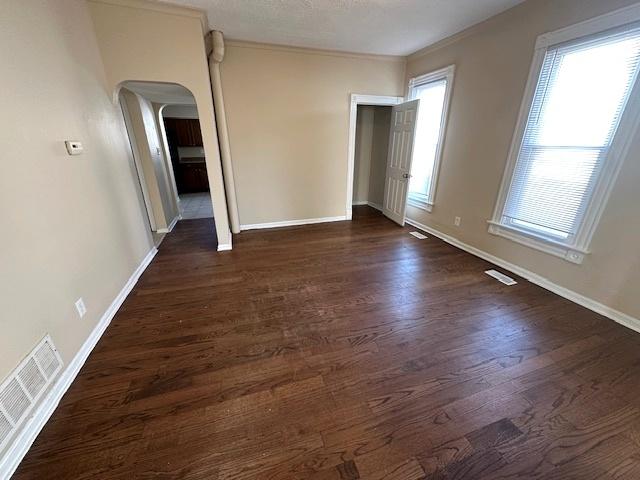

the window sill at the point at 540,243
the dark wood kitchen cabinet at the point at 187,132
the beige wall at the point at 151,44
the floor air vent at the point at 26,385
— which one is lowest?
the floor air vent at the point at 26,385

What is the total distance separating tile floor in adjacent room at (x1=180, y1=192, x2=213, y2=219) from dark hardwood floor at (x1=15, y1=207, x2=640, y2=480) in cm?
280

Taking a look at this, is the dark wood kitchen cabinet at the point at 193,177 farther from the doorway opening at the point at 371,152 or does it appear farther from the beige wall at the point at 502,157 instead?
the beige wall at the point at 502,157

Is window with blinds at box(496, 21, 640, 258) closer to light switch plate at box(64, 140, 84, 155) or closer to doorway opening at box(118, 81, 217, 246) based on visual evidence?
doorway opening at box(118, 81, 217, 246)

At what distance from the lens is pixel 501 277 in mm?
2754

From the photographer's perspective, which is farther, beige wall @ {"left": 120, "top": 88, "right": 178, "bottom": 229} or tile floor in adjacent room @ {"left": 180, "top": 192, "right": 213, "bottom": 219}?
tile floor in adjacent room @ {"left": 180, "top": 192, "right": 213, "bottom": 219}

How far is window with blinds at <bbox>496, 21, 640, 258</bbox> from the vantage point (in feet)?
6.44

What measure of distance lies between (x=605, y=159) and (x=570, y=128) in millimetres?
416

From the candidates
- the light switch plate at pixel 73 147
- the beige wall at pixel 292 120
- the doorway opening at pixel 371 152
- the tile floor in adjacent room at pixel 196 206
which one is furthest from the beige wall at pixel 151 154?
the doorway opening at pixel 371 152

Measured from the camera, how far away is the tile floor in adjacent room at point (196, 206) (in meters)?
5.20

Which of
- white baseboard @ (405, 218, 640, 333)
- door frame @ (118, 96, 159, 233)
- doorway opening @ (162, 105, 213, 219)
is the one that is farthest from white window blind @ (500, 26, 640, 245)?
doorway opening @ (162, 105, 213, 219)

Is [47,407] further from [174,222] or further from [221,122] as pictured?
[174,222]

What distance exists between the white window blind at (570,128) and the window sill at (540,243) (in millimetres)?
53

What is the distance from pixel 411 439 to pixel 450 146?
3500 mm

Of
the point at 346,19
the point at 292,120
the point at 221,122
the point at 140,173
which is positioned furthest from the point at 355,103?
the point at 140,173
